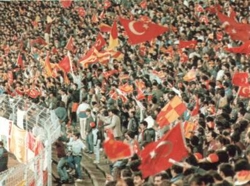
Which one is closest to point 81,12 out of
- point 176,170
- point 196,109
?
point 196,109

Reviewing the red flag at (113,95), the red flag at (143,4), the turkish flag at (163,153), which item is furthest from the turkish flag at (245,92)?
the red flag at (143,4)

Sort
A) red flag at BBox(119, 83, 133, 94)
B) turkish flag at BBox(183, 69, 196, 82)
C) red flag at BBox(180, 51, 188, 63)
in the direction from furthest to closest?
red flag at BBox(180, 51, 188, 63)
red flag at BBox(119, 83, 133, 94)
turkish flag at BBox(183, 69, 196, 82)

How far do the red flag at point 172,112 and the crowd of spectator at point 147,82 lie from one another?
240 mm

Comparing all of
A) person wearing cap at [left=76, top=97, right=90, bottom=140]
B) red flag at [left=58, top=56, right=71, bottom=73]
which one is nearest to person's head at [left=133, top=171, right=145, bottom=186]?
person wearing cap at [left=76, top=97, right=90, bottom=140]

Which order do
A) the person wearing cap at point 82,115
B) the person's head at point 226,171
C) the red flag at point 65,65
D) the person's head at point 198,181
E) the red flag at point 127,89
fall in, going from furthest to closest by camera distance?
1. the red flag at point 65,65
2. the person wearing cap at point 82,115
3. the red flag at point 127,89
4. the person's head at point 226,171
5. the person's head at point 198,181

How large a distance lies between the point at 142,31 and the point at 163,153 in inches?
350

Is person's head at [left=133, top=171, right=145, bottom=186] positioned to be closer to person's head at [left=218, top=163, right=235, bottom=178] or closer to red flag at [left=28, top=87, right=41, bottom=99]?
person's head at [left=218, top=163, right=235, bottom=178]

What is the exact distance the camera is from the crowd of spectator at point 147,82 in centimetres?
1030

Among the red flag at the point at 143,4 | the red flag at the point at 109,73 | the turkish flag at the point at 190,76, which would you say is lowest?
the turkish flag at the point at 190,76

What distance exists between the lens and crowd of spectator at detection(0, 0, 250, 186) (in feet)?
33.8

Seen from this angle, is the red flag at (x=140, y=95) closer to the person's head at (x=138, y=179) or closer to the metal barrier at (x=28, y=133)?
the metal barrier at (x=28, y=133)

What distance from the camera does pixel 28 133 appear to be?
17.3m

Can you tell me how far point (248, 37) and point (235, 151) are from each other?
8.52 meters

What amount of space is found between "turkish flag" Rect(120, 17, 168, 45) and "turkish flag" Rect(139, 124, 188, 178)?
28.2 feet
